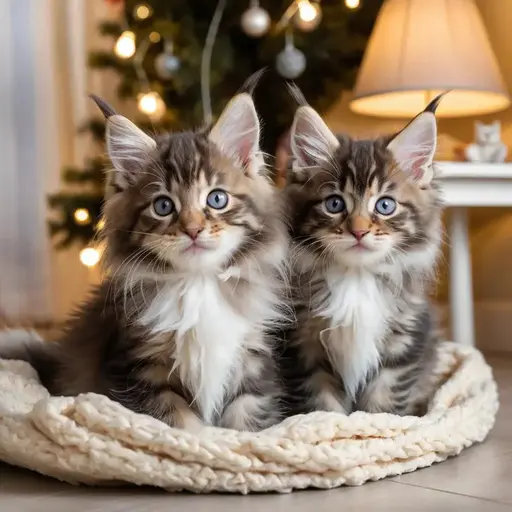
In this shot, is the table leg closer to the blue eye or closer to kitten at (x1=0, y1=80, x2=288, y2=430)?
the blue eye

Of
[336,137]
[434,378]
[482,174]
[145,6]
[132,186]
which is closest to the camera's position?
[132,186]

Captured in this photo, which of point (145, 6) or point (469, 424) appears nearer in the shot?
point (469, 424)

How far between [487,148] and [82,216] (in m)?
1.46

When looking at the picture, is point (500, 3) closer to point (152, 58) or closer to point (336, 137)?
point (152, 58)

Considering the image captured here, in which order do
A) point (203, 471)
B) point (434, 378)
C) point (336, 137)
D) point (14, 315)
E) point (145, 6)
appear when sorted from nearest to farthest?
point (203, 471)
point (336, 137)
point (434, 378)
point (145, 6)
point (14, 315)

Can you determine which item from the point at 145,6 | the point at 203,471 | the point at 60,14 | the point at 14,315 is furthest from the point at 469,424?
the point at 60,14

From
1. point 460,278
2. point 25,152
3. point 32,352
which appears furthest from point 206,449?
point 25,152

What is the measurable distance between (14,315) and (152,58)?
53.9 inches

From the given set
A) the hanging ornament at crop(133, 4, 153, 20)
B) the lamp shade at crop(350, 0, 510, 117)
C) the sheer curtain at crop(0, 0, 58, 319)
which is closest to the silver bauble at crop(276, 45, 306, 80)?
the lamp shade at crop(350, 0, 510, 117)

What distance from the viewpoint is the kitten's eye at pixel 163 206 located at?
1313mm

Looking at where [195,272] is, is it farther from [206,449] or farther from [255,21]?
[255,21]

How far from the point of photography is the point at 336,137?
5.03 ft

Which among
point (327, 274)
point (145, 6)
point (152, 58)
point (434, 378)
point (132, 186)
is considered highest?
point (145, 6)

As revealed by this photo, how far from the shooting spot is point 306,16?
272cm
